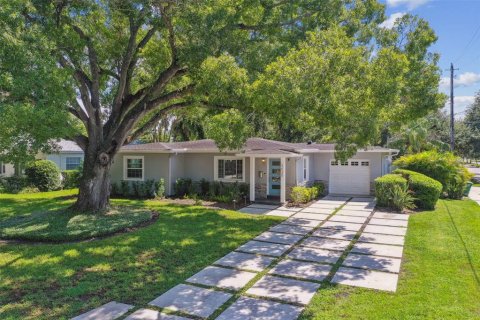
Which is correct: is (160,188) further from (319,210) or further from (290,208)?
(319,210)

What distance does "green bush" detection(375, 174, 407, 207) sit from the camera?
1471 cm

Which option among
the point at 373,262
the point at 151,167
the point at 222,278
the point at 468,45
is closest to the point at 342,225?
the point at 373,262

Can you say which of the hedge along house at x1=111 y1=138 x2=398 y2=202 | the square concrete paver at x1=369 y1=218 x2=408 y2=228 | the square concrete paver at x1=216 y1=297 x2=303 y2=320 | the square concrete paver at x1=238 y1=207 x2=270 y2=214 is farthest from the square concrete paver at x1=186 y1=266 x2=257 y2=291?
the hedge along house at x1=111 y1=138 x2=398 y2=202

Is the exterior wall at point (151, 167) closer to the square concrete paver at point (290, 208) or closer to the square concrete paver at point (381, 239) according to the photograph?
the square concrete paver at point (290, 208)

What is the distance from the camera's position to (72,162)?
83.6ft

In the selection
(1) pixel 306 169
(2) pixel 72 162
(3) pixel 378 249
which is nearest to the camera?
(3) pixel 378 249

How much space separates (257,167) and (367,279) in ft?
37.9

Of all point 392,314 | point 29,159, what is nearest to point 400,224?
point 392,314

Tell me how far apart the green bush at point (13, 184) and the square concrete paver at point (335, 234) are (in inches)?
718

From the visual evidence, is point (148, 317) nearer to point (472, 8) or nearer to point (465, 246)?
point (465, 246)

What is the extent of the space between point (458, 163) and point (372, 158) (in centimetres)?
460

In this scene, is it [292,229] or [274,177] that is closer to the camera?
[292,229]

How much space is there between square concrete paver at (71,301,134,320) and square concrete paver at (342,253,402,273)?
15.6 feet

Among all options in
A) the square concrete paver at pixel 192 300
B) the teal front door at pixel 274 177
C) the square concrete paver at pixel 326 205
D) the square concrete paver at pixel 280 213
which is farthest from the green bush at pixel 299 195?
the square concrete paver at pixel 192 300
